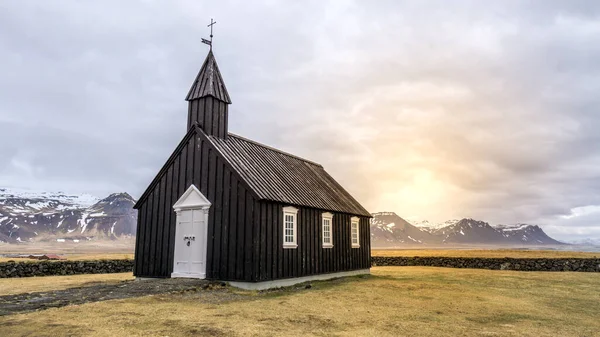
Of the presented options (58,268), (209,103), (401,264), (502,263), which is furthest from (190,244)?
(502,263)

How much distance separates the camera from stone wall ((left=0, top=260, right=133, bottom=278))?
24.1 meters

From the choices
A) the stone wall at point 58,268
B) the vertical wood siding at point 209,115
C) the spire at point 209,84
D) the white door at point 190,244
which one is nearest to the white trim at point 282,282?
the white door at point 190,244

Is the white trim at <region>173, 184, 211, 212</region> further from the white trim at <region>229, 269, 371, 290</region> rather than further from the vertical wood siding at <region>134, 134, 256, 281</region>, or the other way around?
Answer: the white trim at <region>229, 269, 371, 290</region>

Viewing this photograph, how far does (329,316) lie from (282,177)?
10463 mm

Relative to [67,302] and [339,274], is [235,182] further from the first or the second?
[339,274]

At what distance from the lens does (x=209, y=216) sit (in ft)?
59.0

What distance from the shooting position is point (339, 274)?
23.0m

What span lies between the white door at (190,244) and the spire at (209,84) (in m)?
5.79

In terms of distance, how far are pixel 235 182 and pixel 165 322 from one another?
7.96m

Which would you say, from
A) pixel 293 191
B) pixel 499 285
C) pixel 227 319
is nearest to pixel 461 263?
pixel 499 285

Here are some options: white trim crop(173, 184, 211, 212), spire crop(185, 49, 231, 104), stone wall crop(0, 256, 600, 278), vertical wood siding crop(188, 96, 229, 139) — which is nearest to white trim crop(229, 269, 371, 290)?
white trim crop(173, 184, 211, 212)

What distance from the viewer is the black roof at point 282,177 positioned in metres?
18.3

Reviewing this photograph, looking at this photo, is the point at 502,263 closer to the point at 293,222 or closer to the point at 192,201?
the point at 293,222

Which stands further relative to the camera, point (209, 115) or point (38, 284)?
point (209, 115)
